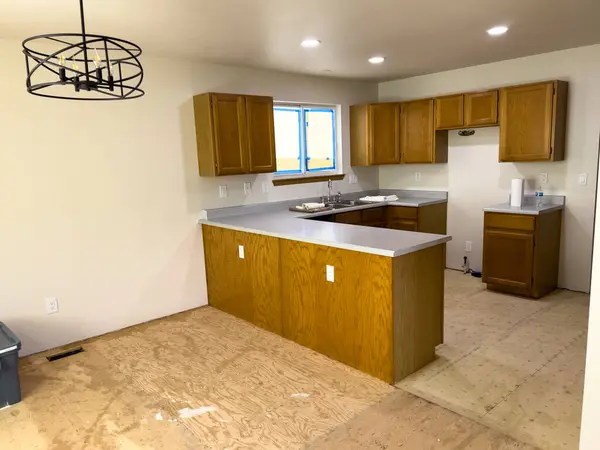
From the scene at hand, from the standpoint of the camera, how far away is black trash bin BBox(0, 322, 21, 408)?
2.64 m

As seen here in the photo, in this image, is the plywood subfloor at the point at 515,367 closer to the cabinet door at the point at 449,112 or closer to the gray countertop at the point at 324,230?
the gray countertop at the point at 324,230

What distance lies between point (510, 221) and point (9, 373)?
4.19 metres

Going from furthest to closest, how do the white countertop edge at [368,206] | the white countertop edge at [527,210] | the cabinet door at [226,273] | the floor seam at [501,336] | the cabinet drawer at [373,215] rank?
the cabinet drawer at [373,215], the white countertop edge at [368,206], the white countertop edge at [527,210], the cabinet door at [226,273], the floor seam at [501,336]

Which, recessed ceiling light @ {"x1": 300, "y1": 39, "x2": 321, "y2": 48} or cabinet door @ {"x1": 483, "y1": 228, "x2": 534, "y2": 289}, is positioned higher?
recessed ceiling light @ {"x1": 300, "y1": 39, "x2": 321, "y2": 48}

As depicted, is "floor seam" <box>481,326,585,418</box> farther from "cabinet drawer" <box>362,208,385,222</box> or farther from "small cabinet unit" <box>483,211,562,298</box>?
"cabinet drawer" <box>362,208,385,222</box>

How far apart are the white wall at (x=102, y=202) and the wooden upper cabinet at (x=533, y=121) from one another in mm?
2503

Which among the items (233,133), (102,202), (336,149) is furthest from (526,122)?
(102,202)

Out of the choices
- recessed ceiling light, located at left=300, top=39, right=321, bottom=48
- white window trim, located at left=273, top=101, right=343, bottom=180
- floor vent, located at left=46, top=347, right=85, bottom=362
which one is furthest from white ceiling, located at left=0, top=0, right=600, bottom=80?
floor vent, located at left=46, top=347, right=85, bottom=362

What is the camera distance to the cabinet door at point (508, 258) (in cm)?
411

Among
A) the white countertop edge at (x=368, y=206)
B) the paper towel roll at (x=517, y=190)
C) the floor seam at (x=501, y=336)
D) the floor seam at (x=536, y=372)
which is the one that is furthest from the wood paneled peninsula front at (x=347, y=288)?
the paper towel roll at (x=517, y=190)

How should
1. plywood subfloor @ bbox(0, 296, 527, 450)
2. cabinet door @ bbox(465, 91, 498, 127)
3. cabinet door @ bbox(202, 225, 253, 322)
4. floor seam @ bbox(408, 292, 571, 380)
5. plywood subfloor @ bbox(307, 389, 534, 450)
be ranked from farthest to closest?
cabinet door @ bbox(465, 91, 498, 127), cabinet door @ bbox(202, 225, 253, 322), floor seam @ bbox(408, 292, 571, 380), plywood subfloor @ bbox(0, 296, 527, 450), plywood subfloor @ bbox(307, 389, 534, 450)

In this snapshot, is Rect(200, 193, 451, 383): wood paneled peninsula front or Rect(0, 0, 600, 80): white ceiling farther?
Rect(200, 193, 451, 383): wood paneled peninsula front

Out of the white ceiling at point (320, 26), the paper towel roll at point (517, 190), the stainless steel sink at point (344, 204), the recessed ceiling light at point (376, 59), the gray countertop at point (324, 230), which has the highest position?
the recessed ceiling light at point (376, 59)

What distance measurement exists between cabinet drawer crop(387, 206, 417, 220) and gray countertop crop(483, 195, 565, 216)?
83 cm
